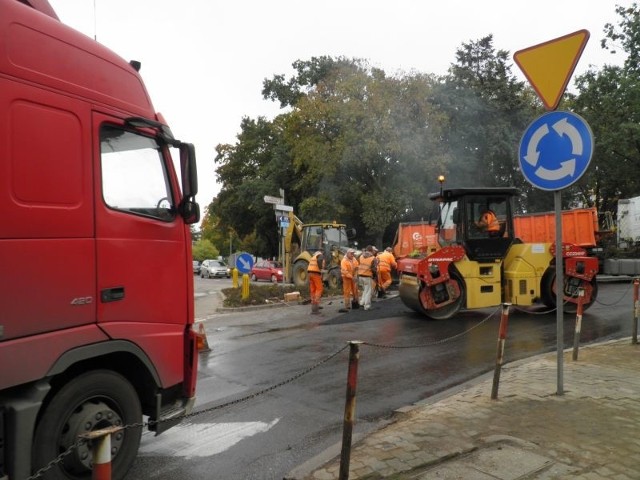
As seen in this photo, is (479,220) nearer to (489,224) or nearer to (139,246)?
(489,224)

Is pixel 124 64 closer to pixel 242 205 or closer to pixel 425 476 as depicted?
pixel 425 476

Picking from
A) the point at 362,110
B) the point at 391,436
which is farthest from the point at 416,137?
the point at 391,436

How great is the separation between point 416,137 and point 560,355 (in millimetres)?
24589

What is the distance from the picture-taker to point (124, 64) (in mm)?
4023

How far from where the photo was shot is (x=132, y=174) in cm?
393

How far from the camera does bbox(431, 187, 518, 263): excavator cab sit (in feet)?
37.3

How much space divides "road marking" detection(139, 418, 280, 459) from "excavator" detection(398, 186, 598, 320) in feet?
21.9

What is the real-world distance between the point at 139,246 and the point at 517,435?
3.34 metres

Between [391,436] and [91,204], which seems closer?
[91,204]

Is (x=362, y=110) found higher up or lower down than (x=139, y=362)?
higher up

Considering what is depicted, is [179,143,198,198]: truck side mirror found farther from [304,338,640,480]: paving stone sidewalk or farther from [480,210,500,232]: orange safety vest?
[480,210,500,232]: orange safety vest

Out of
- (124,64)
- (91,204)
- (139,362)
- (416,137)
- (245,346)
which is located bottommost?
(245,346)

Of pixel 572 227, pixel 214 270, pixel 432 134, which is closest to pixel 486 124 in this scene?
pixel 432 134

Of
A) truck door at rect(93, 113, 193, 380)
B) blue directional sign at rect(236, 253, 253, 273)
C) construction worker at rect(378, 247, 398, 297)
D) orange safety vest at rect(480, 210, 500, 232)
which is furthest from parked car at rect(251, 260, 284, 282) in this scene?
truck door at rect(93, 113, 193, 380)
